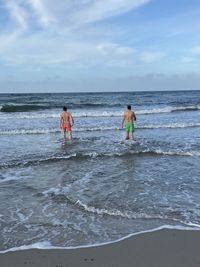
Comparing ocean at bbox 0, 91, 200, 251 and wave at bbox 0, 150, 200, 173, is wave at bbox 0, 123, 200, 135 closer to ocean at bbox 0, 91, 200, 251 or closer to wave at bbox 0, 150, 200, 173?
ocean at bbox 0, 91, 200, 251

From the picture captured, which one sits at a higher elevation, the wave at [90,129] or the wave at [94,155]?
the wave at [94,155]

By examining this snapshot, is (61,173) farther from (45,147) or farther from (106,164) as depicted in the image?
(45,147)

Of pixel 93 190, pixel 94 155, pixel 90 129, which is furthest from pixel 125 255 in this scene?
pixel 90 129

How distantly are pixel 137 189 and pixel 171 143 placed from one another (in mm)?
8293

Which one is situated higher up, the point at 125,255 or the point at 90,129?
the point at 125,255

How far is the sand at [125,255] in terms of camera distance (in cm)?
559

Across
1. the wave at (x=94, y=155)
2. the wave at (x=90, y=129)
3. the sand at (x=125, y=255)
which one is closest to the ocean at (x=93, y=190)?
the wave at (x=94, y=155)

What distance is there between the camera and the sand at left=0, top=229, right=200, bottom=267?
5590 mm

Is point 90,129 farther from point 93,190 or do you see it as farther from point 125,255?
point 125,255

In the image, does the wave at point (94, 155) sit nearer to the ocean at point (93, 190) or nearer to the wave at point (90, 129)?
the ocean at point (93, 190)

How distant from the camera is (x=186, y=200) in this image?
→ 28.6 ft


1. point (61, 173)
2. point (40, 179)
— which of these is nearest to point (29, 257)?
point (40, 179)

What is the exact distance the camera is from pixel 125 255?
19.3 ft

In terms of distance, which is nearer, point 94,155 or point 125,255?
point 125,255
